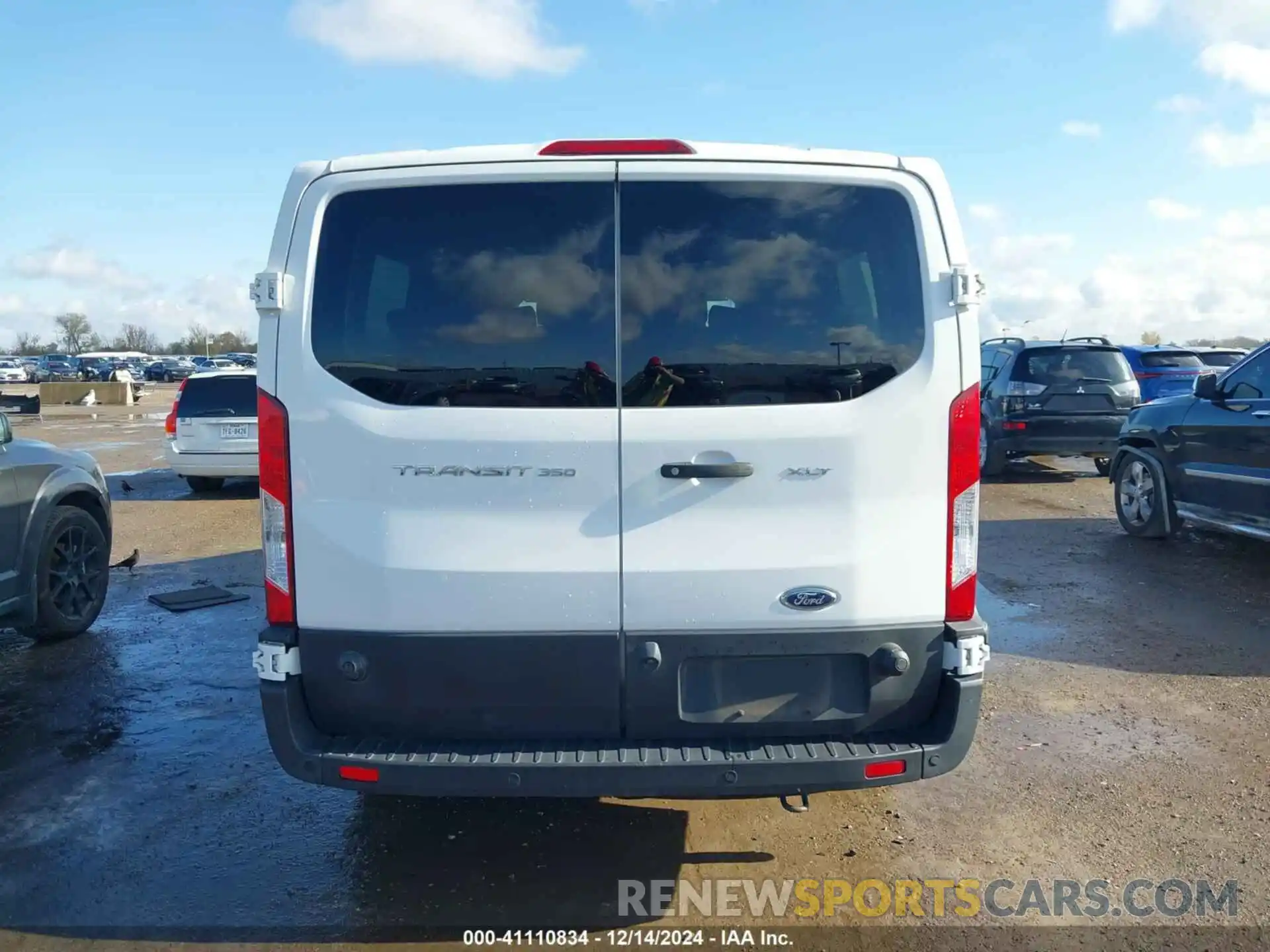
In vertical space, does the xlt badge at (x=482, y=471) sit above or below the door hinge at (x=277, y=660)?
above

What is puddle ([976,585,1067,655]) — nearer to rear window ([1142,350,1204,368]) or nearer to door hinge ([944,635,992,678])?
door hinge ([944,635,992,678])

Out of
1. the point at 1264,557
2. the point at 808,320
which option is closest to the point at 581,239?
the point at 808,320

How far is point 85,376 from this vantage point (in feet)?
Result: 216

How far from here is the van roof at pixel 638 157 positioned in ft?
9.89

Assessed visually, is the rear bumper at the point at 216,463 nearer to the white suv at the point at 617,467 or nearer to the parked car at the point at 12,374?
the white suv at the point at 617,467

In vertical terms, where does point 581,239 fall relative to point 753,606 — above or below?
above

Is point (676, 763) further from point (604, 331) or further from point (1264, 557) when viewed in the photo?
point (1264, 557)

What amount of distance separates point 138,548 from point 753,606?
8201mm

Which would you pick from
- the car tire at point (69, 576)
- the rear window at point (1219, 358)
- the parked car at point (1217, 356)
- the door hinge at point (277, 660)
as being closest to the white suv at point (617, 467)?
the door hinge at point (277, 660)

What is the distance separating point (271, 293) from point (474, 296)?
0.64m

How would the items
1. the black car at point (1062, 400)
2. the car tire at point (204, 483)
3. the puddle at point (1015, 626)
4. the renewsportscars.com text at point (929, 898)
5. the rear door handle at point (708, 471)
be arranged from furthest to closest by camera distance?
the car tire at point (204, 483)
the black car at point (1062, 400)
the puddle at point (1015, 626)
the renewsportscars.com text at point (929, 898)
the rear door handle at point (708, 471)

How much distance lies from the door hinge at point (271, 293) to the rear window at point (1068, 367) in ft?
37.0

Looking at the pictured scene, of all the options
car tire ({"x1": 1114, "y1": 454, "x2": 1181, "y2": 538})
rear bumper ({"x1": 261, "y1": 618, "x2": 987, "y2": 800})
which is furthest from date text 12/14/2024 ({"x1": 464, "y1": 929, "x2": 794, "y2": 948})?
car tire ({"x1": 1114, "y1": 454, "x2": 1181, "y2": 538})

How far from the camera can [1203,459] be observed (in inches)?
311
